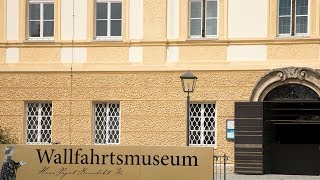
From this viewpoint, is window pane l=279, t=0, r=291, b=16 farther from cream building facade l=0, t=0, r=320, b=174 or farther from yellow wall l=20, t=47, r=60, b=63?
yellow wall l=20, t=47, r=60, b=63

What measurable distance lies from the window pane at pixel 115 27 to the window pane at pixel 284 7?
4.98 metres

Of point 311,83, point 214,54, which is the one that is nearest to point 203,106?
point 214,54

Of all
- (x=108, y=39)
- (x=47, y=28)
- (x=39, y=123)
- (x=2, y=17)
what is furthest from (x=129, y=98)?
(x=2, y=17)

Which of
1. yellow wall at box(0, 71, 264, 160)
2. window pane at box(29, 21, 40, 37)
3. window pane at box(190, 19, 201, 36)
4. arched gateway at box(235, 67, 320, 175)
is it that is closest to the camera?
arched gateway at box(235, 67, 320, 175)

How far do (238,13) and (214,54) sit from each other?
1417mm

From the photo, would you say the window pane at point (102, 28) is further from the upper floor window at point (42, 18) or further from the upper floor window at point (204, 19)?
the upper floor window at point (204, 19)

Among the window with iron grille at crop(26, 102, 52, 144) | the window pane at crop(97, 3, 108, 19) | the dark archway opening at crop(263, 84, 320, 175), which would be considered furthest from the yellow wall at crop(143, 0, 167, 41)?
the window with iron grille at crop(26, 102, 52, 144)

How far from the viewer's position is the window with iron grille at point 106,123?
25766mm

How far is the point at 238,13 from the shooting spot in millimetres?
24797

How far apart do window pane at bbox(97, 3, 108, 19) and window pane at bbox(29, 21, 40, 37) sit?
1.97 m

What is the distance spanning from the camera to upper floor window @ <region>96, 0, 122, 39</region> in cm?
2577

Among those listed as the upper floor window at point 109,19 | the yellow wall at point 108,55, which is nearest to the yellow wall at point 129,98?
the yellow wall at point 108,55

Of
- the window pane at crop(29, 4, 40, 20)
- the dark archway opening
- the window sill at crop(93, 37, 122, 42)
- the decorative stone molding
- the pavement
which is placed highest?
the window pane at crop(29, 4, 40, 20)

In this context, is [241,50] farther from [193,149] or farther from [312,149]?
[193,149]
